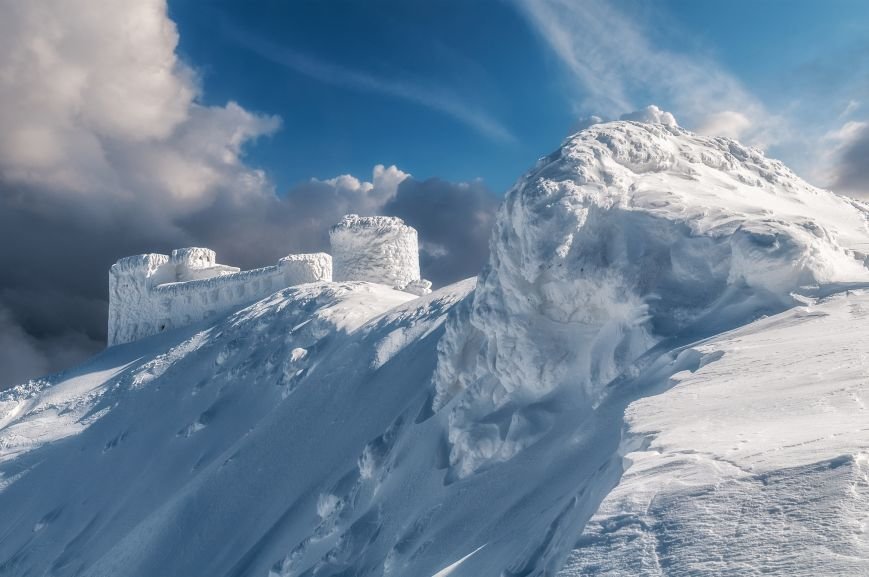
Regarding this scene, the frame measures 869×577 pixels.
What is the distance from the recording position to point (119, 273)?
110ft

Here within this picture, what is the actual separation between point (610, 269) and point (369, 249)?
20.0 m

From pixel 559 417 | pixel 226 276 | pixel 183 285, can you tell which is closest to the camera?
pixel 559 417

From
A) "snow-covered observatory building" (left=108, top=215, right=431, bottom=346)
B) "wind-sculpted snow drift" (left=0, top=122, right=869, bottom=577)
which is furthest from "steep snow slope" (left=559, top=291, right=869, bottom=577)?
"snow-covered observatory building" (left=108, top=215, right=431, bottom=346)

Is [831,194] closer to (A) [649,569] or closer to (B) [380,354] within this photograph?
(B) [380,354]

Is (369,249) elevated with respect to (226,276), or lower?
elevated

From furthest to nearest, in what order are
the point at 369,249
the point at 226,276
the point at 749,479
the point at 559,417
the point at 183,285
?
the point at 183,285
the point at 226,276
the point at 369,249
the point at 559,417
the point at 749,479

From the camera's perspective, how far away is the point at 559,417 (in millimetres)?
8234

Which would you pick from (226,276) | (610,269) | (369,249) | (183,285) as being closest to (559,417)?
(610,269)

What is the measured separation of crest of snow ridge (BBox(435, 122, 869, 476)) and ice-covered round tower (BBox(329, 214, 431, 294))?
1695 centimetres

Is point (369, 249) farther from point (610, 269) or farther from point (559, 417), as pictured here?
point (559, 417)

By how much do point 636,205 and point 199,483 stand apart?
1100 centimetres

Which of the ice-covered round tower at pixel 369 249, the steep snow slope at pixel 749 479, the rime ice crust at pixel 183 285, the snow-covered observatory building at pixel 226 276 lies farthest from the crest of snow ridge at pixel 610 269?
the rime ice crust at pixel 183 285

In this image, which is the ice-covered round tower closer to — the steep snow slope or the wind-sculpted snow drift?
the wind-sculpted snow drift

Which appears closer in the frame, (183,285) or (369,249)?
(369,249)
